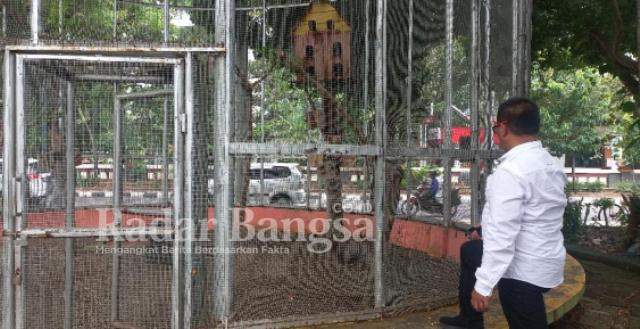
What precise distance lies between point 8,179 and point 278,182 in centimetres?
192

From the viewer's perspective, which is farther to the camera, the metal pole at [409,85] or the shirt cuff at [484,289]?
the metal pole at [409,85]

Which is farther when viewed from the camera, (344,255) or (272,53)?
(344,255)

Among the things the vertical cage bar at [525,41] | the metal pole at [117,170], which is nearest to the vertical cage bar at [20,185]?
the metal pole at [117,170]

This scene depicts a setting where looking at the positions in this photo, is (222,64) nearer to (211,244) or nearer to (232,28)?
(232,28)

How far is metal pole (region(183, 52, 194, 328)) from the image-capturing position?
4082mm

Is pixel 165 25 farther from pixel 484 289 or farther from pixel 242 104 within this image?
pixel 484 289

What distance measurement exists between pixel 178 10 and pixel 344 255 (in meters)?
2.48

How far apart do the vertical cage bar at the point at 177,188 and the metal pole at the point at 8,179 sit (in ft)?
3.58

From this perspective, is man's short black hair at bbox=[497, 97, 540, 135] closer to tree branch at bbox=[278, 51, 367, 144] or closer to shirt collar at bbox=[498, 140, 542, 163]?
shirt collar at bbox=[498, 140, 542, 163]

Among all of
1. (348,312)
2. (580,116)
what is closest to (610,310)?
(348,312)

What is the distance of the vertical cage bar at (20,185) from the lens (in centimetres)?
398

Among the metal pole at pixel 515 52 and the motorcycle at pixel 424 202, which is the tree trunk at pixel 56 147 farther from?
the metal pole at pixel 515 52

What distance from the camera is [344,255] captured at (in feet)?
15.4

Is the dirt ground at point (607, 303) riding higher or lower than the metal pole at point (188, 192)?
lower
